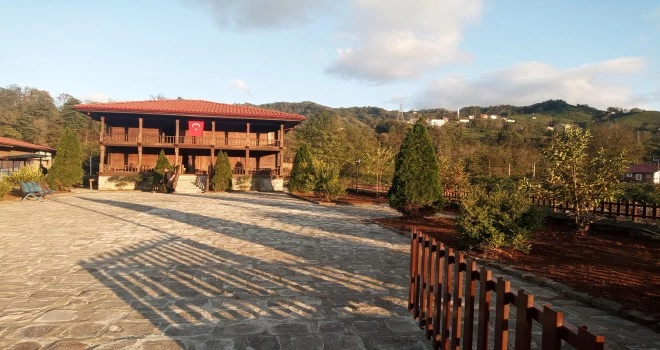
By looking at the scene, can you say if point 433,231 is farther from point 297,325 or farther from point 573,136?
point 297,325

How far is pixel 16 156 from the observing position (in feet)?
84.2

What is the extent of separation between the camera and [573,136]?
9227mm

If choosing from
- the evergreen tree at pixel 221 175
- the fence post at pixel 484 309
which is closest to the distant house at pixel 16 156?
the evergreen tree at pixel 221 175

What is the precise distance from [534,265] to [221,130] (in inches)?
1148

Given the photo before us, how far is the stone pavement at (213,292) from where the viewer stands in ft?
11.2

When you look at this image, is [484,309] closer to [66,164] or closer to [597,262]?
[597,262]

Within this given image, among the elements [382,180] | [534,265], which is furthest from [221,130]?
[534,265]

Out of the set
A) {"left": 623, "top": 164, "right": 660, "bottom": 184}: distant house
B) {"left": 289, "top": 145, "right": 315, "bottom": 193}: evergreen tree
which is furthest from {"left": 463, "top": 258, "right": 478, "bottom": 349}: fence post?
{"left": 623, "top": 164, "right": 660, "bottom": 184}: distant house

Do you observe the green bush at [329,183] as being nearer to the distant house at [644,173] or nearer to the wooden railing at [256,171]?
the wooden railing at [256,171]

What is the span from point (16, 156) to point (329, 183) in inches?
938

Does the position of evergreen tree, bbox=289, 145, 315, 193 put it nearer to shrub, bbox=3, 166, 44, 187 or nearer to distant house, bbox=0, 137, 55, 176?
shrub, bbox=3, 166, 44, 187

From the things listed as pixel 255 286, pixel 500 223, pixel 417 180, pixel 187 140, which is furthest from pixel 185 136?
pixel 500 223

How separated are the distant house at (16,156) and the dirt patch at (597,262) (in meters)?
30.8

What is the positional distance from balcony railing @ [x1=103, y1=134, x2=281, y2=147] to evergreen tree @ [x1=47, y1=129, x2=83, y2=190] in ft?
12.8
